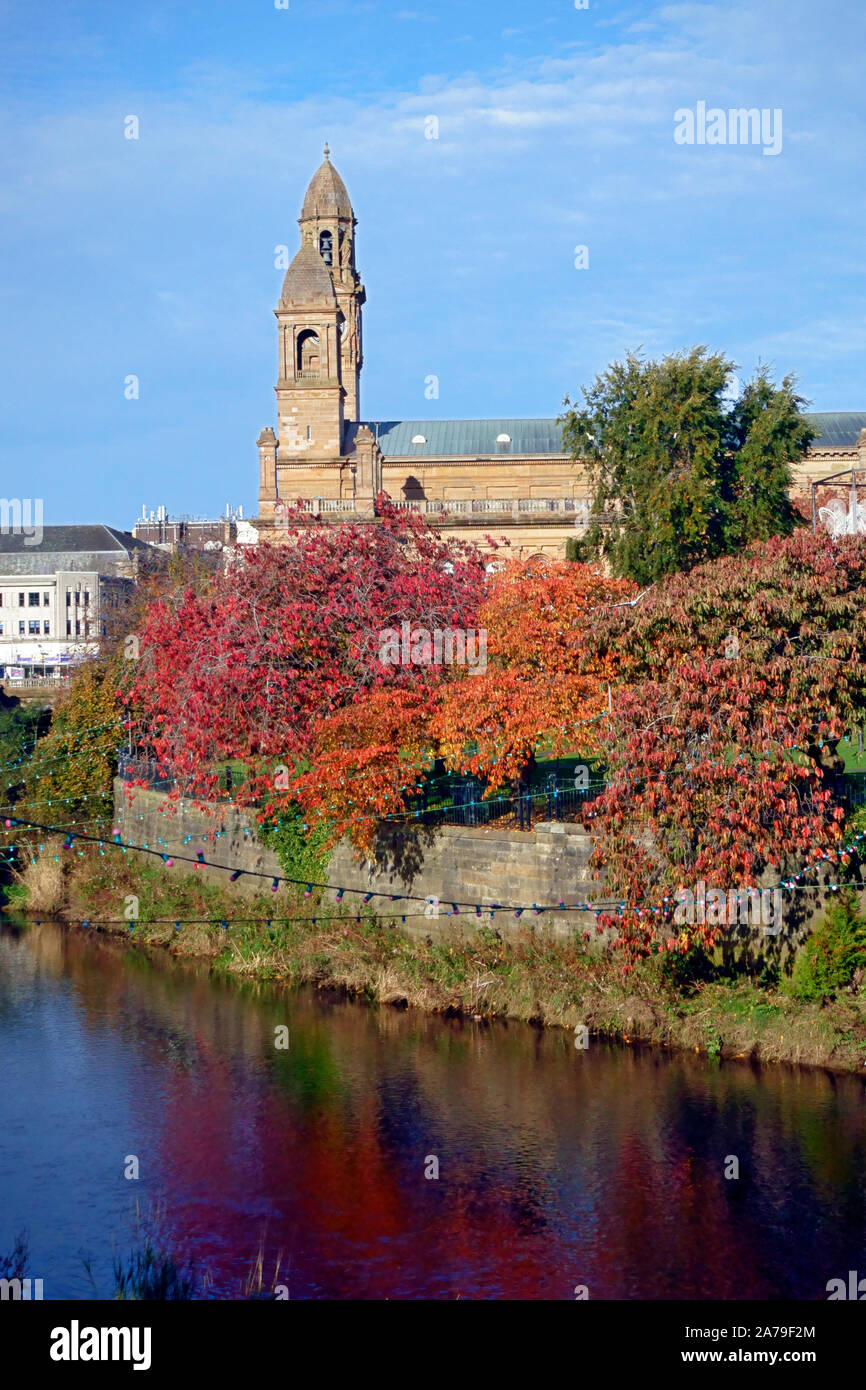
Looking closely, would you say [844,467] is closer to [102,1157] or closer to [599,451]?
[599,451]

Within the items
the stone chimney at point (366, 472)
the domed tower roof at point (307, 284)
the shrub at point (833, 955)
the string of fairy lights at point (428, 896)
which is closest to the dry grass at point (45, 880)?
the string of fairy lights at point (428, 896)

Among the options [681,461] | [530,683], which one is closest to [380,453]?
[681,461]

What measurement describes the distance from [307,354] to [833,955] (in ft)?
166

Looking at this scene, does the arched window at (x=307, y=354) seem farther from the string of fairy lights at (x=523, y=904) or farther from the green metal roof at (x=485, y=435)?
the string of fairy lights at (x=523, y=904)

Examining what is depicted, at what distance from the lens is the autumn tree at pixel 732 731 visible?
2064 centimetres

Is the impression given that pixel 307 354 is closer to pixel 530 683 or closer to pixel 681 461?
pixel 681 461

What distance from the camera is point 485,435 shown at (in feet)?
239

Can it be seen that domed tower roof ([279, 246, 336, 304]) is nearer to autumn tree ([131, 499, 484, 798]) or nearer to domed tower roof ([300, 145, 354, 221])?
domed tower roof ([300, 145, 354, 221])

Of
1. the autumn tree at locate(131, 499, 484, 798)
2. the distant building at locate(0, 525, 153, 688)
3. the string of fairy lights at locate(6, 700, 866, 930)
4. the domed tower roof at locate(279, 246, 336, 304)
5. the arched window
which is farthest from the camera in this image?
the distant building at locate(0, 525, 153, 688)

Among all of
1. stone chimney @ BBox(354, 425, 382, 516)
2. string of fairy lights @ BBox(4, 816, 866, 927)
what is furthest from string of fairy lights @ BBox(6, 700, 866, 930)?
stone chimney @ BBox(354, 425, 382, 516)

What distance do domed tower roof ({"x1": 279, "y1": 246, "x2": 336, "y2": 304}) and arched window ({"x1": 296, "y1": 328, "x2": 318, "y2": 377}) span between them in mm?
1883

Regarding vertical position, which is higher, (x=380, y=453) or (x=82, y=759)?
(x=380, y=453)

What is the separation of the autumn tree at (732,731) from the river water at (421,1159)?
3134mm

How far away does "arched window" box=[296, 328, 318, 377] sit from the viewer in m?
65.4
